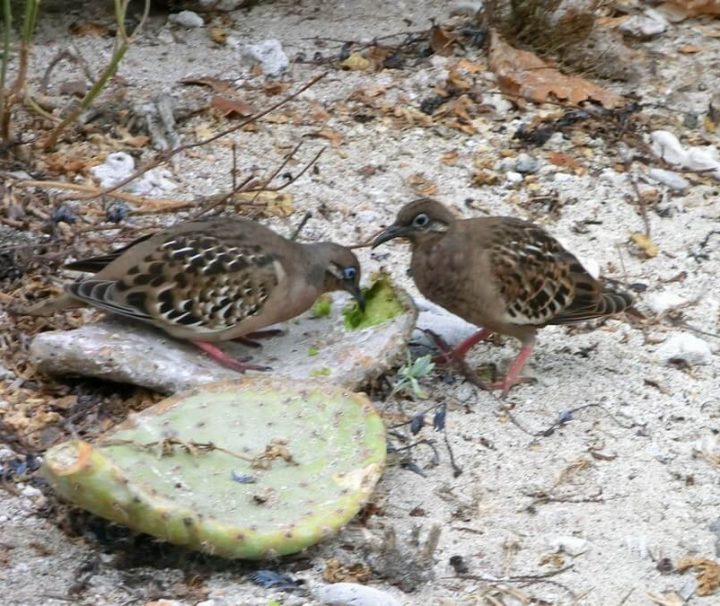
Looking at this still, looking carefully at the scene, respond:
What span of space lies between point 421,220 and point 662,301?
1.30 m

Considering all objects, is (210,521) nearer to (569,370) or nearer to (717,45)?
(569,370)

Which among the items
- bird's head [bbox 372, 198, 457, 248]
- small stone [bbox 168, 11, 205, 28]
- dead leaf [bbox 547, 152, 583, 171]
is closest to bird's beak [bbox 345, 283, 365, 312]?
bird's head [bbox 372, 198, 457, 248]

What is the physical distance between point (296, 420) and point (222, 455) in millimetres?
321

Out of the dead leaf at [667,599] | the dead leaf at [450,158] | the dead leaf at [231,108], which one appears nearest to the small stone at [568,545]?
the dead leaf at [667,599]

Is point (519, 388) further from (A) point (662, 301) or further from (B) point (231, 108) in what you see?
(B) point (231, 108)

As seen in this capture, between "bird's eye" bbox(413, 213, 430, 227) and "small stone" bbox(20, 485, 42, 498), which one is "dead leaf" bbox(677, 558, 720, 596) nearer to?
"bird's eye" bbox(413, 213, 430, 227)

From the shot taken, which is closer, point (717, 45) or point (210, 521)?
Result: point (210, 521)

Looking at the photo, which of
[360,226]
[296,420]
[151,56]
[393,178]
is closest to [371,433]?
[296,420]

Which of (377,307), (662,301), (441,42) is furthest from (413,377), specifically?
(441,42)

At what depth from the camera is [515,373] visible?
5.79 m

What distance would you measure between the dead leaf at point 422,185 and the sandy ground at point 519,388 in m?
0.04

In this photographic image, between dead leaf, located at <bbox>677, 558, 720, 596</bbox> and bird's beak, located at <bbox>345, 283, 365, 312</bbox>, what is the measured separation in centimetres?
169

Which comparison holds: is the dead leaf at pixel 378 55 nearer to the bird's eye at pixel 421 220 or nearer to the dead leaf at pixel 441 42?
the dead leaf at pixel 441 42

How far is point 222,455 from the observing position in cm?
461
